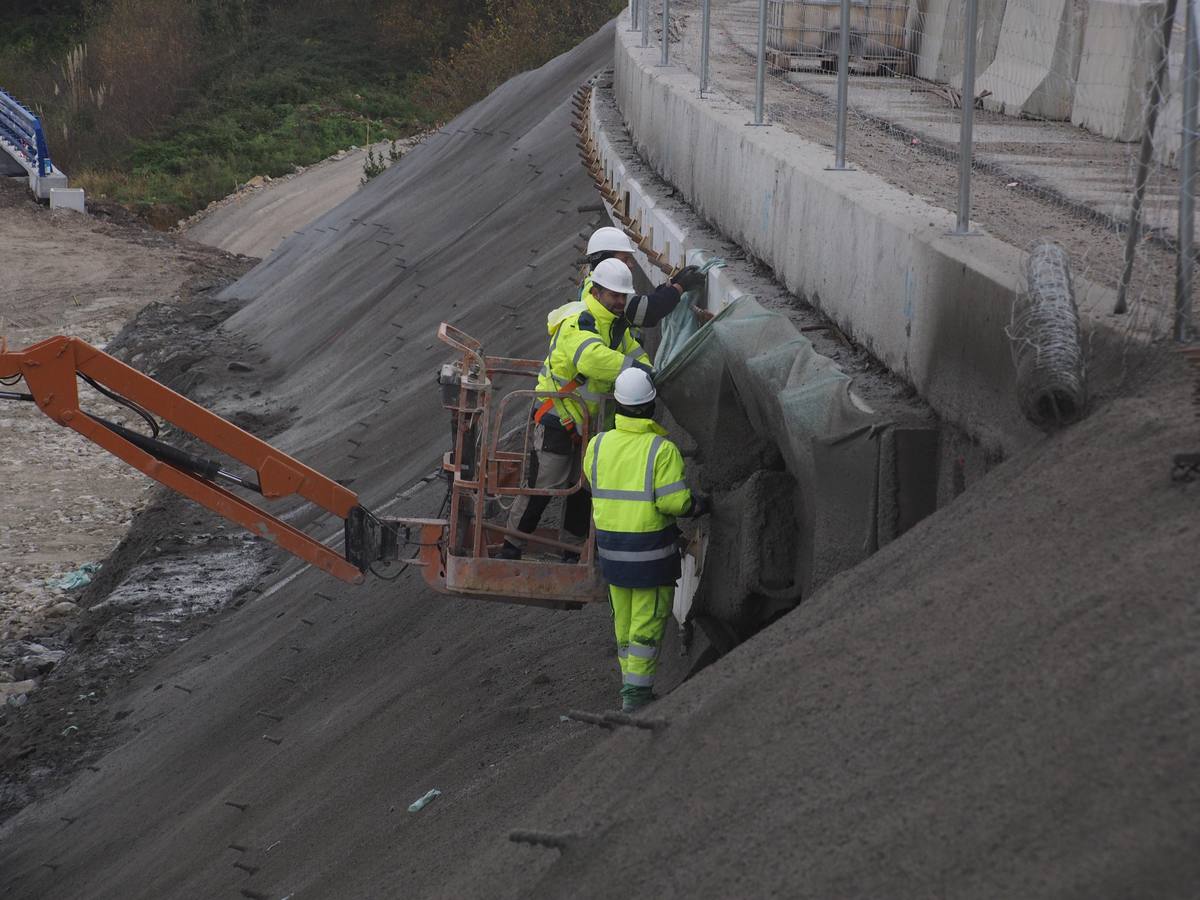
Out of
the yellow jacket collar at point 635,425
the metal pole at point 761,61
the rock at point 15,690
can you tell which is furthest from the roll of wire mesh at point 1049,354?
the rock at point 15,690

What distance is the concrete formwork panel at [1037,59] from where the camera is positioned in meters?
11.3

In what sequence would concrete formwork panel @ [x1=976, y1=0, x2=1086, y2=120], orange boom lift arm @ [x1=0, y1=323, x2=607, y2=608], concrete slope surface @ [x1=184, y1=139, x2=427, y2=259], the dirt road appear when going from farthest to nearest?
concrete slope surface @ [x1=184, y1=139, x2=427, y2=259] → the dirt road → concrete formwork panel @ [x1=976, y1=0, x2=1086, y2=120] → orange boom lift arm @ [x1=0, y1=323, x2=607, y2=608]

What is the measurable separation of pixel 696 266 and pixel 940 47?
18.2 ft

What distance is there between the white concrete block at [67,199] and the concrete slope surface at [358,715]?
19.8m

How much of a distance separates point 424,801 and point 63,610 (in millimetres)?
9149

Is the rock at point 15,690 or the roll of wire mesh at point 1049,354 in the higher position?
the roll of wire mesh at point 1049,354

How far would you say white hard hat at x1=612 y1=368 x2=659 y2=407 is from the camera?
7535 mm

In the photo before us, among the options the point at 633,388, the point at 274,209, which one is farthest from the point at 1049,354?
the point at 274,209

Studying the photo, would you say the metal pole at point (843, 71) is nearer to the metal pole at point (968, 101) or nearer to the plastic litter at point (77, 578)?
the metal pole at point (968, 101)

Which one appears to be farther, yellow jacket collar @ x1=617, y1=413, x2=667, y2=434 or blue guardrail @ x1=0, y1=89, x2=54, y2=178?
blue guardrail @ x1=0, y1=89, x2=54, y2=178

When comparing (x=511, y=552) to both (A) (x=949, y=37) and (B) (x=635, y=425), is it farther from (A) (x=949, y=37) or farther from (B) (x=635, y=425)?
(A) (x=949, y=37)

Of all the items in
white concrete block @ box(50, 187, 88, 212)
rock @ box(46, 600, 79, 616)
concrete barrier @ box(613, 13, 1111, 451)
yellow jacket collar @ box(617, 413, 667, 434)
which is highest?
concrete barrier @ box(613, 13, 1111, 451)

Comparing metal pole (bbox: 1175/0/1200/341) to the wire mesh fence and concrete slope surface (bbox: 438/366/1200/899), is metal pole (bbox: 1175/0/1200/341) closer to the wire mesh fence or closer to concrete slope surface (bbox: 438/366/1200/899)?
the wire mesh fence

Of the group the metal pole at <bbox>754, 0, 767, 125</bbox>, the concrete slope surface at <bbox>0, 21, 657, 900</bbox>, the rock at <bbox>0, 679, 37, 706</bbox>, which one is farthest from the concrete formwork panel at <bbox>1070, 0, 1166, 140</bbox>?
the rock at <bbox>0, 679, 37, 706</bbox>
